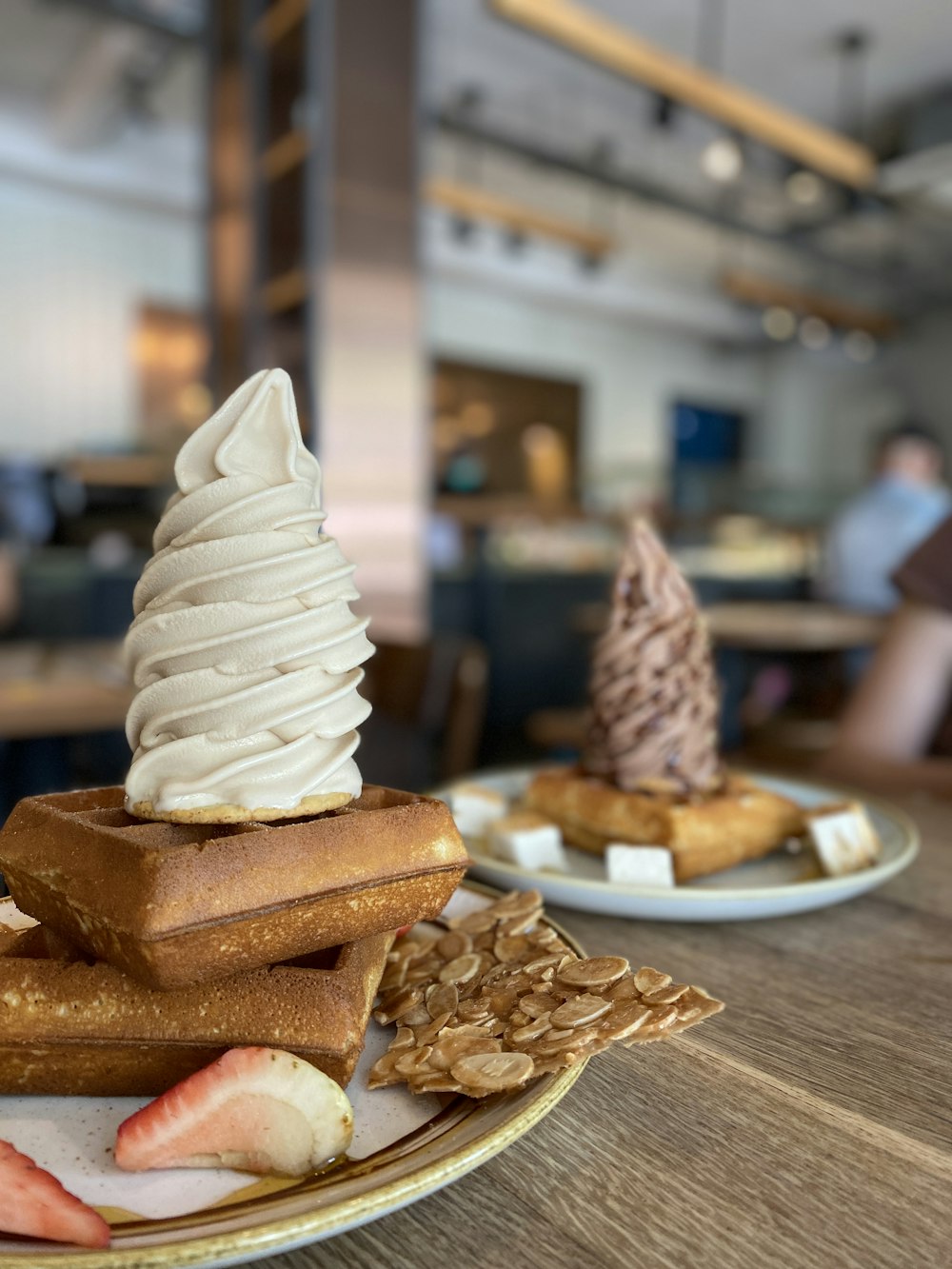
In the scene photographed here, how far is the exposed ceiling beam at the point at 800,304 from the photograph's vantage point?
381 inches

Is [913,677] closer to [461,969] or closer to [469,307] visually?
[461,969]

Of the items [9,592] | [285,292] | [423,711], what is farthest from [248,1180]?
[9,592]

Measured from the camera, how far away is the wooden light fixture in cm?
751

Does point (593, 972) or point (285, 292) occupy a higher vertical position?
point (285, 292)

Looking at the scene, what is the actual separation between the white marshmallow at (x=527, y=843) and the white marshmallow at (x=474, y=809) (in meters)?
0.06

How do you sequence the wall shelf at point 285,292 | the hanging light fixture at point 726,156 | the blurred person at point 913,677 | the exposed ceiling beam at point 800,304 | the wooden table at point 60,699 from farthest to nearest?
the exposed ceiling beam at point 800,304 → the hanging light fixture at point 726,156 → the wall shelf at point 285,292 → the wooden table at point 60,699 → the blurred person at point 913,677

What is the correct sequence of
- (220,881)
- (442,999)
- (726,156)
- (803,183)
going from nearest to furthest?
(220,881) → (442,999) → (726,156) → (803,183)

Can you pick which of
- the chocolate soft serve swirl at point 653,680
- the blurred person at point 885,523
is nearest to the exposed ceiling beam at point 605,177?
the blurred person at point 885,523

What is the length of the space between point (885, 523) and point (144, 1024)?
5465 mm

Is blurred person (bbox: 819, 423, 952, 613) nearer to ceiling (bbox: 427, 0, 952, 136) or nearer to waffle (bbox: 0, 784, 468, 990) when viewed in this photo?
ceiling (bbox: 427, 0, 952, 136)

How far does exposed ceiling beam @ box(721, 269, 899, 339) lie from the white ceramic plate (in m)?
9.40

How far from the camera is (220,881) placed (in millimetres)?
555

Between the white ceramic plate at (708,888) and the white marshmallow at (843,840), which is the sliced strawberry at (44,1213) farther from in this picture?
the white marshmallow at (843,840)

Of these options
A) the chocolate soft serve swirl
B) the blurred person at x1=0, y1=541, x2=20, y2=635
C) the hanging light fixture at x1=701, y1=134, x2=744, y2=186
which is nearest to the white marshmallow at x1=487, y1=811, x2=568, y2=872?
the chocolate soft serve swirl
